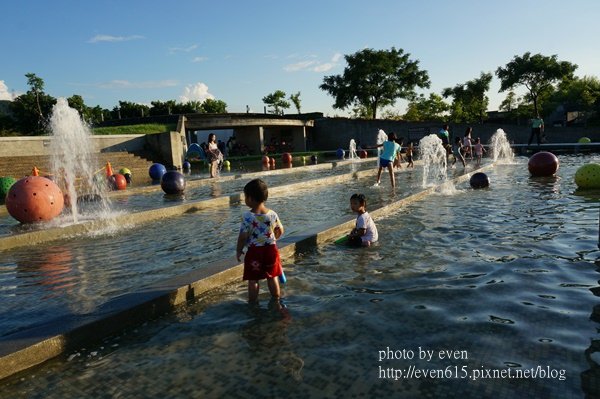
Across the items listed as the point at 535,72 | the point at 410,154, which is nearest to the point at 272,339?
the point at 410,154

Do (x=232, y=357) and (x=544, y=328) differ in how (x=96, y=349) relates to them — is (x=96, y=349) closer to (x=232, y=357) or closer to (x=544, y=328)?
(x=232, y=357)

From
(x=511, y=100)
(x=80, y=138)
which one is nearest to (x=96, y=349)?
(x=80, y=138)

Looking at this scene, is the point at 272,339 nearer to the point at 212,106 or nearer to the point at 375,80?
the point at 375,80

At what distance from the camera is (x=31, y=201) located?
9.88 m

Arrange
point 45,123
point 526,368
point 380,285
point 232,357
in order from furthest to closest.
Result: point 45,123 < point 380,285 < point 232,357 < point 526,368

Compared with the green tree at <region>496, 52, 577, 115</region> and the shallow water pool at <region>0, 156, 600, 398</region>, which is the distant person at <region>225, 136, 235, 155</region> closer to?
the green tree at <region>496, 52, 577, 115</region>

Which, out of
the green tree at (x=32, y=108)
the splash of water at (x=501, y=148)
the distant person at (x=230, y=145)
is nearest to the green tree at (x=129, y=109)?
the green tree at (x=32, y=108)

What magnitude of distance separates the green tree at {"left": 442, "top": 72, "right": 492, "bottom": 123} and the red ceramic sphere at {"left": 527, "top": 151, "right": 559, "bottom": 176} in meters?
50.6

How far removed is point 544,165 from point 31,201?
15673 mm

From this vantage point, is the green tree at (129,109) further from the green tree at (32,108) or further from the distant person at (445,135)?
the distant person at (445,135)

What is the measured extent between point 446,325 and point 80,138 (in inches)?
484

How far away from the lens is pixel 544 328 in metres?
3.88

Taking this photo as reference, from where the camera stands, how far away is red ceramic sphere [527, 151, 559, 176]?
15.4 m

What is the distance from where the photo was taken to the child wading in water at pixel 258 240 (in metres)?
4.71
